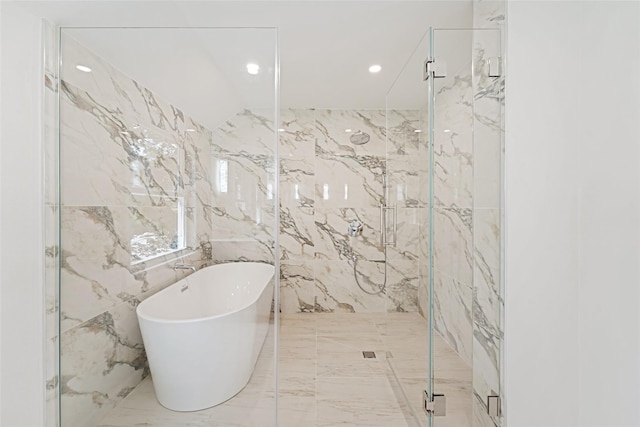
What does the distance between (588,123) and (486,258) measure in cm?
70

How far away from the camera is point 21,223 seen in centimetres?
157

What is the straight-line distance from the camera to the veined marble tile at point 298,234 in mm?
3959

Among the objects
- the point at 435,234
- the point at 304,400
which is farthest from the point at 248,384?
the point at 435,234

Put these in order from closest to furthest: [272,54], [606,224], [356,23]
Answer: [606,224], [272,54], [356,23]

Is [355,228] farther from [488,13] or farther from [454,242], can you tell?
[488,13]

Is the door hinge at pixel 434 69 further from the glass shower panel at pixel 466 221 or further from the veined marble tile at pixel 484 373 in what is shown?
the veined marble tile at pixel 484 373

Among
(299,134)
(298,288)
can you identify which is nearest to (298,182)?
(299,134)

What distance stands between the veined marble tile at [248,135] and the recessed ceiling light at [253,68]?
7.4 inches

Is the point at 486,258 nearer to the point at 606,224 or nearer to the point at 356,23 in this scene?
the point at 606,224

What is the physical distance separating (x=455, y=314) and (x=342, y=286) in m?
2.36

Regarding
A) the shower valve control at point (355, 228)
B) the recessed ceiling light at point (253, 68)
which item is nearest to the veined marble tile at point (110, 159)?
the recessed ceiling light at point (253, 68)

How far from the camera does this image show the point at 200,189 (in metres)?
1.71

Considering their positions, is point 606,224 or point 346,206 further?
point 346,206

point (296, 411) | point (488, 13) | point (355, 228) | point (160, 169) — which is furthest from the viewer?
point (355, 228)
